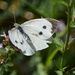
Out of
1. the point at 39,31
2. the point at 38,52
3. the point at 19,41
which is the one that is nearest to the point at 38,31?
the point at 39,31

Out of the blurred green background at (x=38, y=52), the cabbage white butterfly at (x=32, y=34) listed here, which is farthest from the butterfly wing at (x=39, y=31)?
the blurred green background at (x=38, y=52)

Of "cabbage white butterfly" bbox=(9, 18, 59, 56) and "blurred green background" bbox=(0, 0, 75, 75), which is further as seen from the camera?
"blurred green background" bbox=(0, 0, 75, 75)

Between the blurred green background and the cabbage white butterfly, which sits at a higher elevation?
the cabbage white butterfly

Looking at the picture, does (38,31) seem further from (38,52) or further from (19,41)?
(38,52)

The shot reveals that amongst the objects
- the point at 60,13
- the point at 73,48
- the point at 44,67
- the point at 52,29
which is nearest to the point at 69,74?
the point at 52,29

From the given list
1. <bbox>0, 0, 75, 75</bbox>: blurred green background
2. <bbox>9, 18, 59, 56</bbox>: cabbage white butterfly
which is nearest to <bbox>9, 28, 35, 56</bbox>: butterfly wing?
<bbox>9, 18, 59, 56</bbox>: cabbage white butterfly

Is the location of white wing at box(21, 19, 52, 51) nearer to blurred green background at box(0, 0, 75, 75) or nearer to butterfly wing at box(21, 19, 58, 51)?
butterfly wing at box(21, 19, 58, 51)

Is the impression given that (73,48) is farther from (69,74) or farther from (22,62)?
(69,74)

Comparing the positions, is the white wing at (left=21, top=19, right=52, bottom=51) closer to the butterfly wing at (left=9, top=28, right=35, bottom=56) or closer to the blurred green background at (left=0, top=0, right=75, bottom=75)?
the butterfly wing at (left=9, top=28, right=35, bottom=56)
